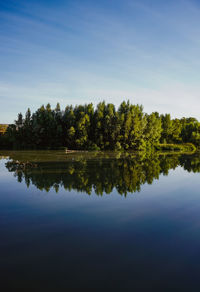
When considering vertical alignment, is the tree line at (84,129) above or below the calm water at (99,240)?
above

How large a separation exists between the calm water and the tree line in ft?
185

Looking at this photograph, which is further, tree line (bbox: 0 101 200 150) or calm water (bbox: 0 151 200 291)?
tree line (bbox: 0 101 200 150)

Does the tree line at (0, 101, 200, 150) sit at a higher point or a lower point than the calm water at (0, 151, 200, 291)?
higher

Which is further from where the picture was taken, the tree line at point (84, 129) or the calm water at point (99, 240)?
the tree line at point (84, 129)

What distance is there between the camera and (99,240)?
8.38 m

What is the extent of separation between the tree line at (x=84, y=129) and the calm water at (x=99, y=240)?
5651cm

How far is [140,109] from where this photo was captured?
274 feet

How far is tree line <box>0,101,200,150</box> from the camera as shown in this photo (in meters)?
72.1

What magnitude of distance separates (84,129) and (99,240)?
207 ft

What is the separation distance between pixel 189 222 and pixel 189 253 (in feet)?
9.83

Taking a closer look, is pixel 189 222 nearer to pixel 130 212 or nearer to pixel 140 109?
pixel 130 212

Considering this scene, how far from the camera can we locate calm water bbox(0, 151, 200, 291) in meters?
6.16

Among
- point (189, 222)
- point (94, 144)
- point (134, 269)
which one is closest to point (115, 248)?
point (134, 269)

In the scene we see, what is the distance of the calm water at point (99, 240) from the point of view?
6156 mm
